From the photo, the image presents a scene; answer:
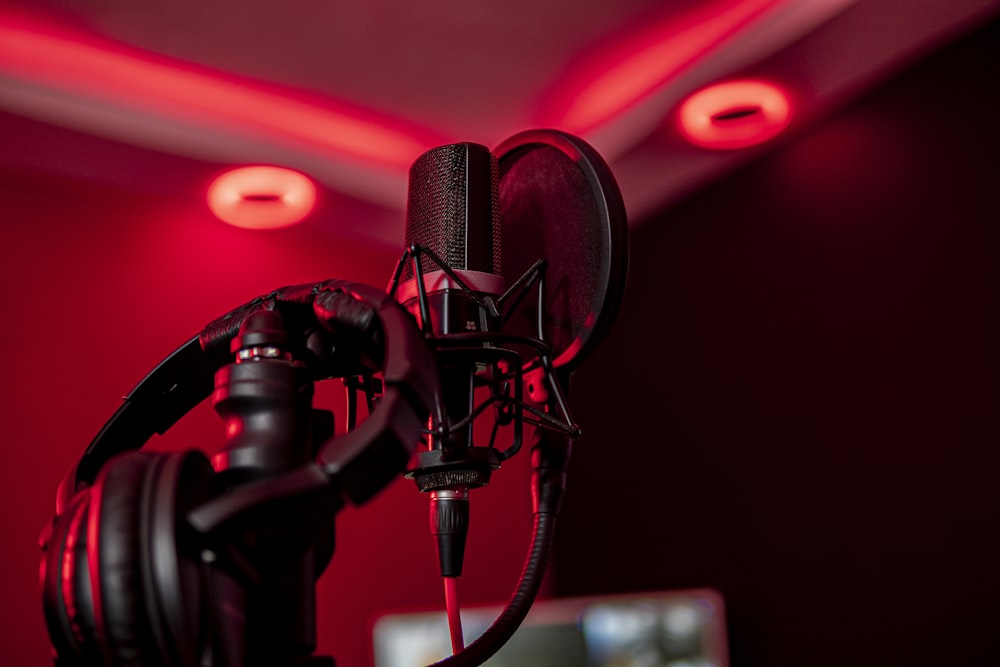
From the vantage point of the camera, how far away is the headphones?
1.09ft

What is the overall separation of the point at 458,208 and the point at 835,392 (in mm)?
1796

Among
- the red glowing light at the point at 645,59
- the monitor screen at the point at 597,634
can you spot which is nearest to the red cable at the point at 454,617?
the monitor screen at the point at 597,634

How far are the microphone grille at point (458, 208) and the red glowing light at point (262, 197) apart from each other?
201 centimetres

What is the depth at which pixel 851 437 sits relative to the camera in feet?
6.96

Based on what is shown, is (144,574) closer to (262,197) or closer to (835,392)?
(835,392)

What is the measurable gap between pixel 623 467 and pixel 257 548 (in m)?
2.50

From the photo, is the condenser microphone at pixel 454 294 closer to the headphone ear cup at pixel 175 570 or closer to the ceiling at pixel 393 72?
the headphone ear cup at pixel 175 570

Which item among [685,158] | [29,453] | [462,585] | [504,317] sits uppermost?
[685,158]

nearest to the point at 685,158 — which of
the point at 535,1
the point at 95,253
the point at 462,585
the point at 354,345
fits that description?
the point at 535,1

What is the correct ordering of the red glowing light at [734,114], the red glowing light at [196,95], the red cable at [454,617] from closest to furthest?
the red cable at [454,617], the red glowing light at [196,95], the red glowing light at [734,114]

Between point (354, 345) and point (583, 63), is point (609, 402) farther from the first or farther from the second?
point (354, 345)

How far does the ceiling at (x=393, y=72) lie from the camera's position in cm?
200

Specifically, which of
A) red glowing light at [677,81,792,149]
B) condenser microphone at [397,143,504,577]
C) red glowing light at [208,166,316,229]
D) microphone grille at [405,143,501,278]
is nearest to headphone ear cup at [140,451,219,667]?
condenser microphone at [397,143,504,577]

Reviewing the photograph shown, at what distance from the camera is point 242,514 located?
32 centimetres
